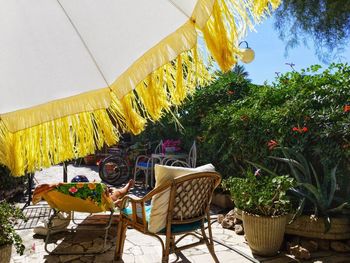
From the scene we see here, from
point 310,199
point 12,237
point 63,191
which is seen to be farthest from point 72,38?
point 310,199

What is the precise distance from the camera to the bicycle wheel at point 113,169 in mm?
7121

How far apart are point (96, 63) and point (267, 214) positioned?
2.62 m

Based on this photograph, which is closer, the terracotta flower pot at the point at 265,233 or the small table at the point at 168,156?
the terracotta flower pot at the point at 265,233

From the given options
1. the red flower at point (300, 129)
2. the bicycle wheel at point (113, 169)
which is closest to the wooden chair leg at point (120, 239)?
the red flower at point (300, 129)

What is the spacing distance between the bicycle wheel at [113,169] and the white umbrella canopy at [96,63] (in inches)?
241

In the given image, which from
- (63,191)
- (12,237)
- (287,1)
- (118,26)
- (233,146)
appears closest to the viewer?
(118,26)

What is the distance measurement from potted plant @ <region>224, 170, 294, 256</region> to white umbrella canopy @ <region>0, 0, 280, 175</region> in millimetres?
2374

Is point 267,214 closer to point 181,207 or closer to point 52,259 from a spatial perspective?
point 181,207

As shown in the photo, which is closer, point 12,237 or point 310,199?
point 12,237

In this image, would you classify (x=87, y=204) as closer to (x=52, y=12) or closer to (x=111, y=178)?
(x=52, y=12)

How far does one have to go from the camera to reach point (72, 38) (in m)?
1.00

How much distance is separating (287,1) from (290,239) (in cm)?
806

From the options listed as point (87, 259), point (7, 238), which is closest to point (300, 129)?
point (87, 259)

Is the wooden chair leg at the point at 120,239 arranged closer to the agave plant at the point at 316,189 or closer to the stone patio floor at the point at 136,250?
the stone patio floor at the point at 136,250
